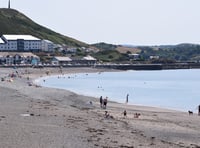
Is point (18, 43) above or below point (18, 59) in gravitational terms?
above

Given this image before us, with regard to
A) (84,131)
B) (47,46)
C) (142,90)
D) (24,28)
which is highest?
(24,28)

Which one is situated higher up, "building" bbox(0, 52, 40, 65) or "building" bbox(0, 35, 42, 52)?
"building" bbox(0, 35, 42, 52)

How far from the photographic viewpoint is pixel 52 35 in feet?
572

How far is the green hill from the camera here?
153 meters

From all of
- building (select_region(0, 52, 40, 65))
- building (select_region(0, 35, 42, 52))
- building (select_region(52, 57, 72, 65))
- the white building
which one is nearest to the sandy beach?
building (select_region(0, 52, 40, 65))

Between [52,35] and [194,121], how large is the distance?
152 metres

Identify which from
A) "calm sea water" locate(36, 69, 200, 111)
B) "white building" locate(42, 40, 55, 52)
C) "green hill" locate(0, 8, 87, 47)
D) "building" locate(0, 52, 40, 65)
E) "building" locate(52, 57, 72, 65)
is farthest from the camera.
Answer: "green hill" locate(0, 8, 87, 47)

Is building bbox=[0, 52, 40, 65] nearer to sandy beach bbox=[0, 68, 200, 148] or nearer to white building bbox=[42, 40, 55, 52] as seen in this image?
white building bbox=[42, 40, 55, 52]

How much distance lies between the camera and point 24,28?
16150cm

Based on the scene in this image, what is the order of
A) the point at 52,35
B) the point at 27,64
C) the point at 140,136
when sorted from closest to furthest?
the point at 140,136, the point at 27,64, the point at 52,35

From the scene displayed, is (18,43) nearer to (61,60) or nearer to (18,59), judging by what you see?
(18,59)

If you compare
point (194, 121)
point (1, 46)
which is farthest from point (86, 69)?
point (194, 121)

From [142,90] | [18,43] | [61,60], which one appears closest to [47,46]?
[18,43]

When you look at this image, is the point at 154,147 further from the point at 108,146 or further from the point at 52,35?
the point at 52,35
